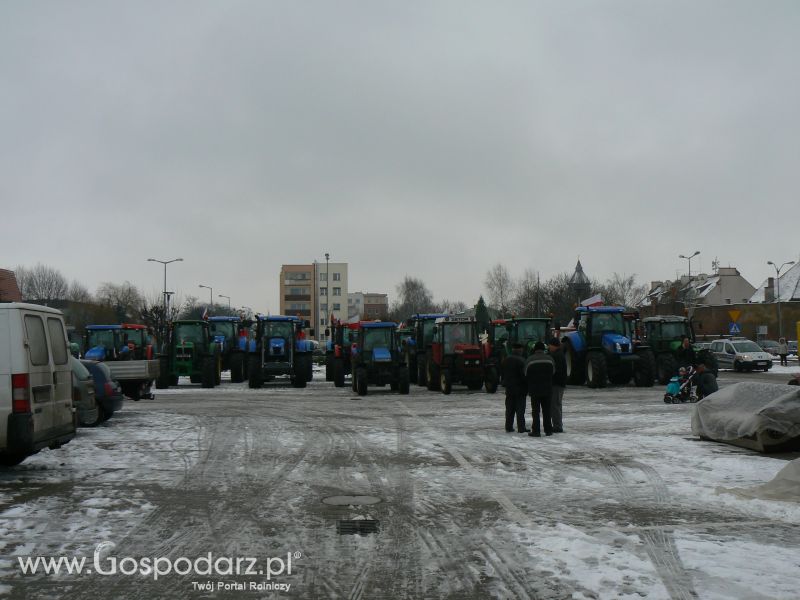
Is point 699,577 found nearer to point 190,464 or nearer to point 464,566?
point 464,566

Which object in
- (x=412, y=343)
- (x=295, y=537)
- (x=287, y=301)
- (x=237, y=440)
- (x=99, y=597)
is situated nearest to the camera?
(x=99, y=597)

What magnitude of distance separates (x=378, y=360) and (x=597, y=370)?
24.7 feet

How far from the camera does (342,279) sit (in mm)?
134125

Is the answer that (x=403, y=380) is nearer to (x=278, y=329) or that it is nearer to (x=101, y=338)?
(x=278, y=329)

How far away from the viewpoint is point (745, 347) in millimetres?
37875

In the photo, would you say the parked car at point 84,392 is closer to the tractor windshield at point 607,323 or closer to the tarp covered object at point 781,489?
the tarp covered object at point 781,489

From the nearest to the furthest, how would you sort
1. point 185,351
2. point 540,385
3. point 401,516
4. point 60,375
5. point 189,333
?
point 401,516 < point 60,375 < point 540,385 < point 185,351 < point 189,333

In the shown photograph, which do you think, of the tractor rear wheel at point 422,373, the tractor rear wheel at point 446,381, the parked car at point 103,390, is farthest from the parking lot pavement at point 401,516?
the tractor rear wheel at point 422,373

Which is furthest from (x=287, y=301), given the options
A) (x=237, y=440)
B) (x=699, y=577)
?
(x=699, y=577)

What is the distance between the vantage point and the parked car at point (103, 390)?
14.3 metres

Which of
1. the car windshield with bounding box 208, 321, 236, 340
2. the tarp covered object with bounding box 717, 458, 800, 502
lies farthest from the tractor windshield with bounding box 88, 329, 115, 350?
the tarp covered object with bounding box 717, 458, 800, 502

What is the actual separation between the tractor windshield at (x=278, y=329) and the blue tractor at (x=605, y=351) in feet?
34.6

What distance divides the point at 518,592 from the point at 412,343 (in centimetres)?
2515

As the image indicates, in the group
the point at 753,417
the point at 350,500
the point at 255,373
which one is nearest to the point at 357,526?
the point at 350,500
